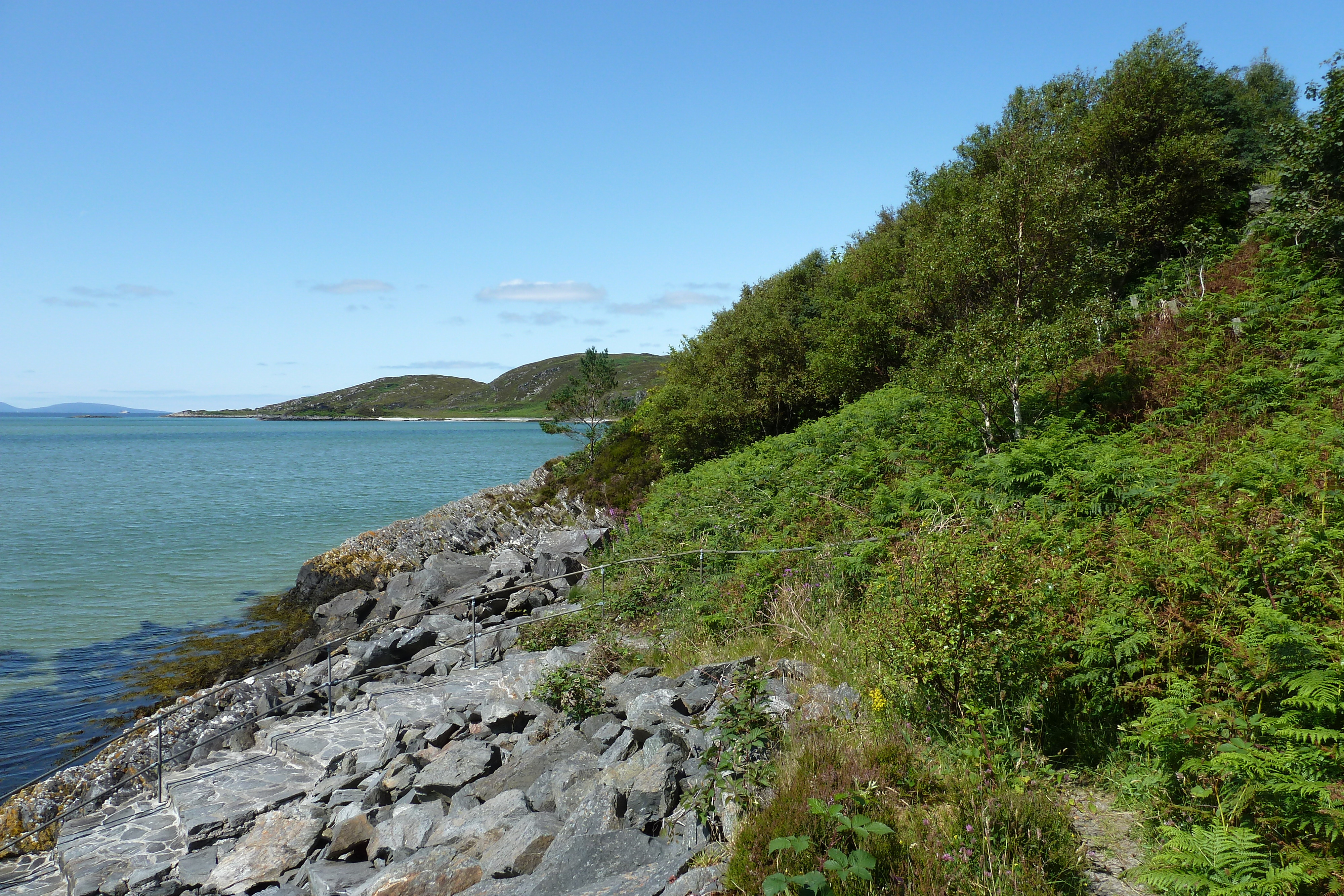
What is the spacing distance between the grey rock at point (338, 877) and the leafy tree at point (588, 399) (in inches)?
1098

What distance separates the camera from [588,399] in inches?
1420

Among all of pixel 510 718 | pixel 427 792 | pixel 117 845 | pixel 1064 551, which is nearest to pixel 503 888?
pixel 427 792

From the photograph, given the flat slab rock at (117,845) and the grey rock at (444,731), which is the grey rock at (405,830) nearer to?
the grey rock at (444,731)

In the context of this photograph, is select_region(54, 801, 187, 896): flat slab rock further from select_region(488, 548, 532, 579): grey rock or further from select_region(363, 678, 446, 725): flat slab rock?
select_region(488, 548, 532, 579): grey rock

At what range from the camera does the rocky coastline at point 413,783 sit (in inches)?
226

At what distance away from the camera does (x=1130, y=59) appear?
25.1 m

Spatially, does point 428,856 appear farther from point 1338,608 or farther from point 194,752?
point 194,752

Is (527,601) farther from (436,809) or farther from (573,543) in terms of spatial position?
A: (436,809)

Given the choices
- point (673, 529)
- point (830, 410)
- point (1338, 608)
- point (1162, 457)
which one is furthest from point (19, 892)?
point (830, 410)

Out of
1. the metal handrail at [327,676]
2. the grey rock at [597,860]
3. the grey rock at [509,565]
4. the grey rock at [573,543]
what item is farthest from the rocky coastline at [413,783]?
the grey rock at [509,565]

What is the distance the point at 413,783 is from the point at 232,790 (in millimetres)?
3620

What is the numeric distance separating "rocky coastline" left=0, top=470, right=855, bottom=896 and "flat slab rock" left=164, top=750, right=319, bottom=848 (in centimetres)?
3

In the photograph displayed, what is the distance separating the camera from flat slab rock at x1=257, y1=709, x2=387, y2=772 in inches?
417

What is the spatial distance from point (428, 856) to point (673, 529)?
9.53m
